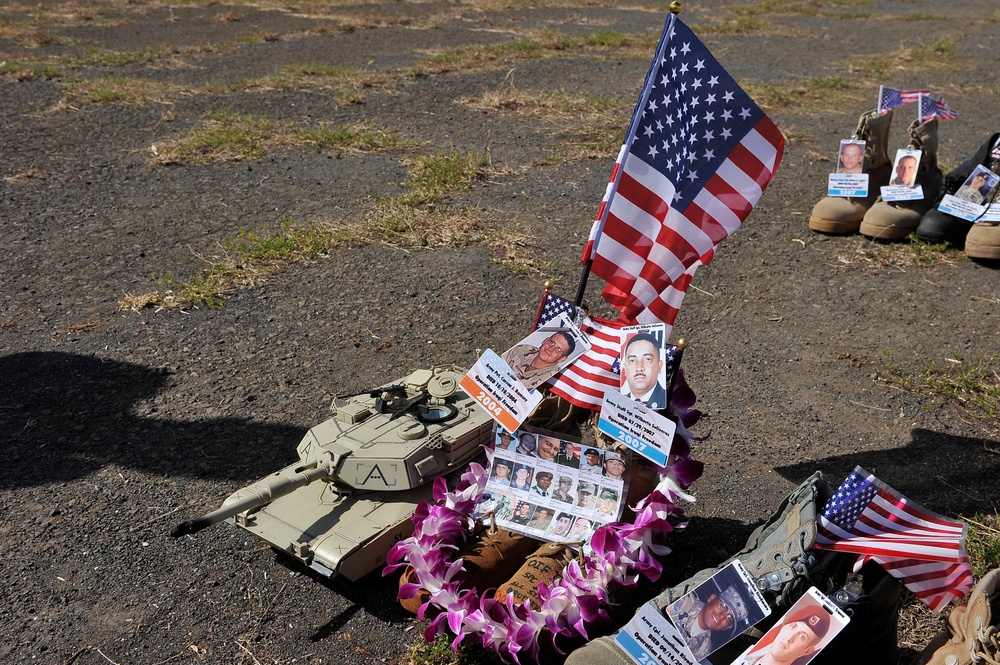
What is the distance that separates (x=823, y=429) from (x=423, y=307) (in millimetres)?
2890

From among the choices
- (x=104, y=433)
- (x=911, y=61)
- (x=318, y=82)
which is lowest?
(x=104, y=433)

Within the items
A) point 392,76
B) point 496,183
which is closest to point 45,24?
point 392,76

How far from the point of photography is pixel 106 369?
584 centimetres

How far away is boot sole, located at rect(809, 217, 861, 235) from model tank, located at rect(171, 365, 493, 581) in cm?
452

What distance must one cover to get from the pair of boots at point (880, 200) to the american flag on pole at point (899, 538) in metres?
4.93

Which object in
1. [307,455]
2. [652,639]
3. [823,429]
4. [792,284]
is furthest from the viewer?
[792,284]

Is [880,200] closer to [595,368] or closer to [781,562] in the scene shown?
[595,368]

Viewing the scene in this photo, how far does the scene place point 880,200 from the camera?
751 centimetres

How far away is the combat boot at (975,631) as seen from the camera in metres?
2.60

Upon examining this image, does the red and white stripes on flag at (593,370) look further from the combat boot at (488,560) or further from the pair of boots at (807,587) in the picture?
the pair of boots at (807,587)

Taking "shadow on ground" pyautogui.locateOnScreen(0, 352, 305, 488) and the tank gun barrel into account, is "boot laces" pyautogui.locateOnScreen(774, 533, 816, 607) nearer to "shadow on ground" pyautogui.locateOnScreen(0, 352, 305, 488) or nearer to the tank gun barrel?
the tank gun barrel

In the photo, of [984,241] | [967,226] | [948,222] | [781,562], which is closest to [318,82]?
[948,222]

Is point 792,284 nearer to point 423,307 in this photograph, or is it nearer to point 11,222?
point 423,307

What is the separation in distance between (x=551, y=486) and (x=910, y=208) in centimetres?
512
